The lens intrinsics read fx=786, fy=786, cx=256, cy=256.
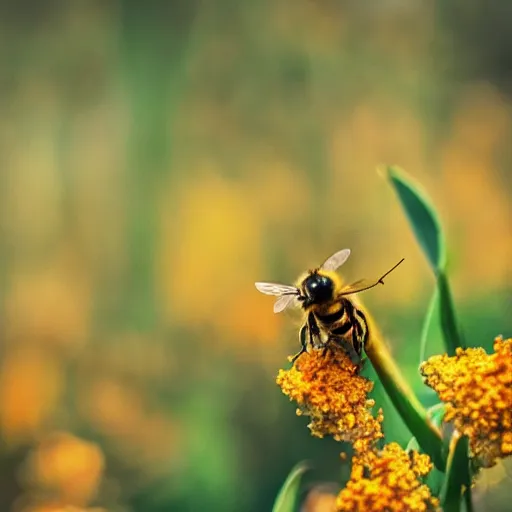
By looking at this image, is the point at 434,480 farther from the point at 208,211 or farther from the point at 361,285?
the point at 208,211

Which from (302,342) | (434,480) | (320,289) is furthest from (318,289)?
(434,480)

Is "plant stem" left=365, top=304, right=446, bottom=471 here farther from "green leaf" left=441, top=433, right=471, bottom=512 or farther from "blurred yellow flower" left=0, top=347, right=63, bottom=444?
"blurred yellow flower" left=0, top=347, right=63, bottom=444

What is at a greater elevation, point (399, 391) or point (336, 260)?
point (336, 260)

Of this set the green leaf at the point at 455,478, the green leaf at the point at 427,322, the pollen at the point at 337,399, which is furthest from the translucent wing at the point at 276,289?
the green leaf at the point at 455,478

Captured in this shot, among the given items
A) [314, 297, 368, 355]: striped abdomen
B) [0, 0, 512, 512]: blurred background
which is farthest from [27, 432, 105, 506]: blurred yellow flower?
[314, 297, 368, 355]: striped abdomen

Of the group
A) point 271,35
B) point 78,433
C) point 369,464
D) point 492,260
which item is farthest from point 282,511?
point 271,35

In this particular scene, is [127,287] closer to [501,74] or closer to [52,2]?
[52,2]

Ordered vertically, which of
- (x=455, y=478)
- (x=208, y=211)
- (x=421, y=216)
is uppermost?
(x=208, y=211)
